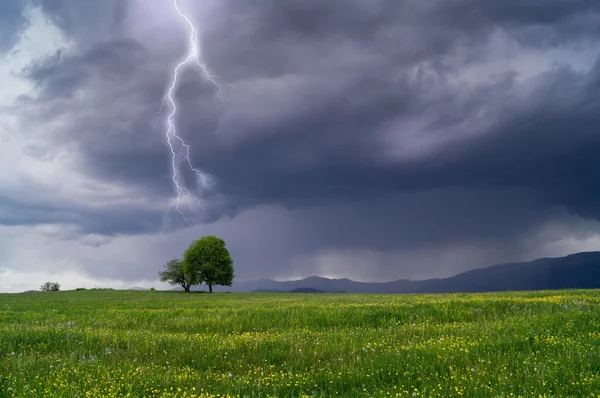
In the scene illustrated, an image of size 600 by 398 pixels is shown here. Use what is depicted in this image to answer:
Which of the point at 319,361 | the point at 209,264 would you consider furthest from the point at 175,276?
the point at 319,361

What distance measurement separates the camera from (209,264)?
92.1m

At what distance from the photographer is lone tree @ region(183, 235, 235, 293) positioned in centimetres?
9269

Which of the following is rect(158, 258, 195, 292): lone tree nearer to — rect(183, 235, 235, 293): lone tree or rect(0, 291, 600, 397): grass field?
rect(183, 235, 235, 293): lone tree

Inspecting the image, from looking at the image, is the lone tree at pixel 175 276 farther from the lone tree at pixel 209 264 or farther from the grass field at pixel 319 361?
the grass field at pixel 319 361

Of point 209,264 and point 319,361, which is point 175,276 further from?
point 319,361

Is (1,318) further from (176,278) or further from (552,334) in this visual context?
(176,278)

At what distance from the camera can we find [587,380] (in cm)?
668

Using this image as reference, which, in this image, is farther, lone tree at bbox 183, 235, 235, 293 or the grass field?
lone tree at bbox 183, 235, 235, 293

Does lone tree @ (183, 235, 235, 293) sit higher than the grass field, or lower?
higher

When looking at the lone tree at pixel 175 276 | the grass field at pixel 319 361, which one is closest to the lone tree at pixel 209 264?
the lone tree at pixel 175 276

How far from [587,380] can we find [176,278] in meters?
106

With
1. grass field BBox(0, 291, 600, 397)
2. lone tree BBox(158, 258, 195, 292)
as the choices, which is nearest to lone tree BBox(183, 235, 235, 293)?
lone tree BBox(158, 258, 195, 292)

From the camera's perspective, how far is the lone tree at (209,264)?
92688 mm

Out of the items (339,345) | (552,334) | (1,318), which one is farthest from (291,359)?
(1,318)
